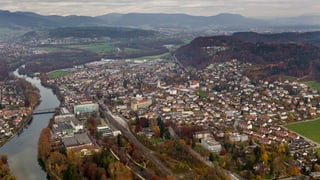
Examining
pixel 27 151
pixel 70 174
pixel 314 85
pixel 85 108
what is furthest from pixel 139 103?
pixel 314 85

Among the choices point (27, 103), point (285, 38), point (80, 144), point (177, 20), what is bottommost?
point (27, 103)

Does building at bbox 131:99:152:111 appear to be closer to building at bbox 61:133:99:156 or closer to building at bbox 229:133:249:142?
building at bbox 61:133:99:156

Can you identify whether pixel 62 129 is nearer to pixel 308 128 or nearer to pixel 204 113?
pixel 204 113

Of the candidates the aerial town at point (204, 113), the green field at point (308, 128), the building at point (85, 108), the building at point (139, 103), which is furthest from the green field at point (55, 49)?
the green field at point (308, 128)

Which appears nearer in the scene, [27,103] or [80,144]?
[80,144]

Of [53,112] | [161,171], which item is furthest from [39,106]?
[161,171]

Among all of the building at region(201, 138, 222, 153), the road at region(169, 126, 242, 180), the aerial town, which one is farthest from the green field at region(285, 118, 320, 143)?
the road at region(169, 126, 242, 180)

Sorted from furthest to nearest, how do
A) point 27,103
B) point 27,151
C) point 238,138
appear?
1. point 27,103
2. point 238,138
3. point 27,151
